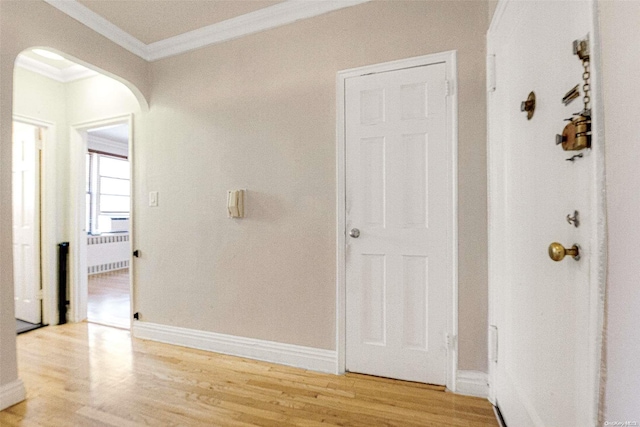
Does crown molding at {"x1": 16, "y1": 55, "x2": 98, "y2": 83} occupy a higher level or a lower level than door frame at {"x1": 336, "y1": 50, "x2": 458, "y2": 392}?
higher

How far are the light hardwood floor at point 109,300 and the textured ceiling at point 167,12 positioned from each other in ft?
8.66

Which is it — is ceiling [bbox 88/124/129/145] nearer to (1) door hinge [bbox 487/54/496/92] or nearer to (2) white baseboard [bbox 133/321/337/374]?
(2) white baseboard [bbox 133/321/337/374]

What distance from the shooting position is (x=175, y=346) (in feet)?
7.61

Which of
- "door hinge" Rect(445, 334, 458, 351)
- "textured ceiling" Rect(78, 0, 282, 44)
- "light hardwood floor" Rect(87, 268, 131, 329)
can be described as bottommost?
"light hardwood floor" Rect(87, 268, 131, 329)

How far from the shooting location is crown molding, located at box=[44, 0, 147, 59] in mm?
1906

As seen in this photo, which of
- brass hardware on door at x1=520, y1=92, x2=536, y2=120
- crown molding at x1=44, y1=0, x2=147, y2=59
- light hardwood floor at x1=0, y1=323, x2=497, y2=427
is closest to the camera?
brass hardware on door at x1=520, y1=92, x2=536, y2=120

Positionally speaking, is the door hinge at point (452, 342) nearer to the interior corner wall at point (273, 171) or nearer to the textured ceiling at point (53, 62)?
the interior corner wall at point (273, 171)

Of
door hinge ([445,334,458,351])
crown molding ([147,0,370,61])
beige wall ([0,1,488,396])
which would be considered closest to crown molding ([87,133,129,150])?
beige wall ([0,1,488,396])

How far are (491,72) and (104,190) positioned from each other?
6.49 metres

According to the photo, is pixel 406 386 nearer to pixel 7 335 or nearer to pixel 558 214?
pixel 558 214

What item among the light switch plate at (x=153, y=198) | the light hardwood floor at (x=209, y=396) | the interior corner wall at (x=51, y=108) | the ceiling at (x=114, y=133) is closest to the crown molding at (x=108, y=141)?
the ceiling at (x=114, y=133)

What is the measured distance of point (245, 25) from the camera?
2111 mm

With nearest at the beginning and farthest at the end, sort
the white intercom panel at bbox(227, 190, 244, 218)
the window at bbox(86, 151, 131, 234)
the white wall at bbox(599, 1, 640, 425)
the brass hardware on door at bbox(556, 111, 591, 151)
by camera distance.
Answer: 1. the white wall at bbox(599, 1, 640, 425)
2. the brass hardware on door at bbox(556, 111, 591, 151)
3. the white intercom panel at bbox(227, 190, 244, 218)
4. the window at bbox(86, 151, 131, 234)

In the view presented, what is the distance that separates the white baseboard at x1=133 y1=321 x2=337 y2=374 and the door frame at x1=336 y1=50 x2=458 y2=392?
139 millimetres
